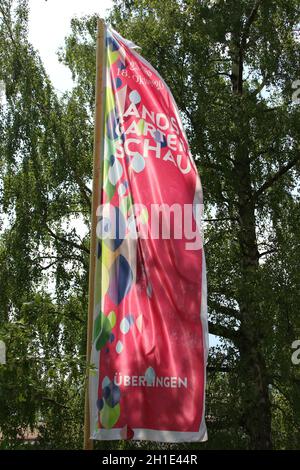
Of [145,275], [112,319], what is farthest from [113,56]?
[112,319]

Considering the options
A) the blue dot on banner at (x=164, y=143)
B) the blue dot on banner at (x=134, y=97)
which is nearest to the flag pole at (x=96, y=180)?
the blue dot on banner at (x=134, y=97)

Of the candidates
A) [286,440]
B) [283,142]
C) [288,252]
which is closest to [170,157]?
[288,252]

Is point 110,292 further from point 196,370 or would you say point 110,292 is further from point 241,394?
point 241,394

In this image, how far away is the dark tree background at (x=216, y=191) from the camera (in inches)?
579

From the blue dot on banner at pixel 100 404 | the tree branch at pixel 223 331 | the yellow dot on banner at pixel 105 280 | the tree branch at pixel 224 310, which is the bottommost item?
the blue dot on banner at pixel 100 404

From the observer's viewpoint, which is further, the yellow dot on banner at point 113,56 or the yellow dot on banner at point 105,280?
the yellow dot on banner at point 113,56

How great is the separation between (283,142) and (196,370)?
9.22 meters

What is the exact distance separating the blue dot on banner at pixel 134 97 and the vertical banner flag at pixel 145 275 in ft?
0.04

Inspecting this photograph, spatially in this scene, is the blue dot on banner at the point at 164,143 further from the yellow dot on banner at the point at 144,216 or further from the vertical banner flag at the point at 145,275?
the yellow dot on banner at the point at 144,216

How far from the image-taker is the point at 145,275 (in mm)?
8250

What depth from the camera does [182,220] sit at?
27.4 ft

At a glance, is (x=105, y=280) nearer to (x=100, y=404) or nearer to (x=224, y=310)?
(x=100, y=404)

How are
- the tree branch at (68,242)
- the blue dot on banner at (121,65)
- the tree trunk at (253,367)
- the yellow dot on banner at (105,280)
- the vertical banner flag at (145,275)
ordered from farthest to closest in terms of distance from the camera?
the tree branch at (68,242)
the tree trunk at (253,367)
the blue dot on banner at (121,65)
the yellow dot on banner at (105,280)
the vertical banner flag at (145,275)

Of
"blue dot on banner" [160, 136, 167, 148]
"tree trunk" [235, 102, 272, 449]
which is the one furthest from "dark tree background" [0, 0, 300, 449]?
"blue dot on banner" [160, 136, 167, 148]
